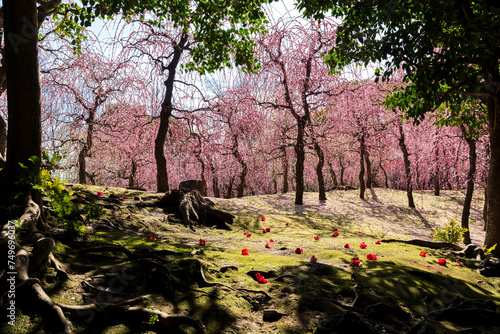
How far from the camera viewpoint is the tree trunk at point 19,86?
4.45 metres

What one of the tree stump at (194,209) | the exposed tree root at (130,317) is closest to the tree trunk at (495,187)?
the tree stump at (194,209)

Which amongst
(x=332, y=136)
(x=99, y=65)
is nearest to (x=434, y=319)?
(x=99, y=65)

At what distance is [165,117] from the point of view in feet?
43.6

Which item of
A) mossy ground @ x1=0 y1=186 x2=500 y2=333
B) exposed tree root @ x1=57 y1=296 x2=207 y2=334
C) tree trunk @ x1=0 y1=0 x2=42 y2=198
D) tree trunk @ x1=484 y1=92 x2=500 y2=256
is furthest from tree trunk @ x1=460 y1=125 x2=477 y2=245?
tree trunk @ x1=0 y1=0 x2=42 y2=198

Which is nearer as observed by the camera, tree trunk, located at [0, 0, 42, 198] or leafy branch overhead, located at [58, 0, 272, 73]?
tree trunk, located at [0, 0, 42, 198]

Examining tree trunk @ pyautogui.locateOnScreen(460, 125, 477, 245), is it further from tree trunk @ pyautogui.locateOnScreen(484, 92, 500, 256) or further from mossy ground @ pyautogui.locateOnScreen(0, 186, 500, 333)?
mossy ground @ pyautogui.locateOnScreen(0, 186, 500, 333)

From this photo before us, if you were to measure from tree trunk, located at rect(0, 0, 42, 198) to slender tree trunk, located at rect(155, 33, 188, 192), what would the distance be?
28.4ft

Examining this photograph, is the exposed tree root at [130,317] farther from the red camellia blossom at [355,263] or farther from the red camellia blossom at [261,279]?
the red camellia blossom at [355,263]

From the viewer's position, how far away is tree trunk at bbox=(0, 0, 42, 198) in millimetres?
4453

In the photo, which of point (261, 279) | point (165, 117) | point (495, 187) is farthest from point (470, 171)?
point (165, 117)

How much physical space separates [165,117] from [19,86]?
8885 mm

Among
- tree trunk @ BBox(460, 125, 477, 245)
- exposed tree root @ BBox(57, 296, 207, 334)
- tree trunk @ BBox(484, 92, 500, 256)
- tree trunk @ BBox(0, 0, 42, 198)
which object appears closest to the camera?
exposed tree root @ BBox(57, 296, 207, 334)

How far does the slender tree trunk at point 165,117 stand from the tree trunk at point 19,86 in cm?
866

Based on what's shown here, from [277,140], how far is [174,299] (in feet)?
63.1
